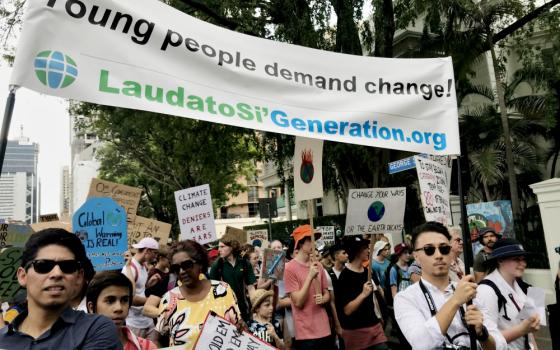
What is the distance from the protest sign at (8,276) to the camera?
4262mm

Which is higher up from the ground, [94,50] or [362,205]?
[94,50]

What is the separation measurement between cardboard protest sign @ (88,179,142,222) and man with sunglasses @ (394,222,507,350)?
5025 millimetres

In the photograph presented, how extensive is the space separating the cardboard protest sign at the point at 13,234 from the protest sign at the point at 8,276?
3500 mm

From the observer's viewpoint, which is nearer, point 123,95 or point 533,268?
point 123,95

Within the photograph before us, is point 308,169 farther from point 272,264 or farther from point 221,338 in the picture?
point 221,338

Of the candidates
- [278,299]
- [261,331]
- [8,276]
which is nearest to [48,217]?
[8,276]

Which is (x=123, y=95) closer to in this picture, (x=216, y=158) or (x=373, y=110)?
(x=373, y=110)

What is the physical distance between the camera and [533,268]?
35.2 ft

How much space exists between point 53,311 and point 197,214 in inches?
197

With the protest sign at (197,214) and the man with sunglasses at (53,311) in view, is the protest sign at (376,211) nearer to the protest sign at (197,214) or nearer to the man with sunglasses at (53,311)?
the protest sign at (197,214)

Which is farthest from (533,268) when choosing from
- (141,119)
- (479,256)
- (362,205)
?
(141,119)

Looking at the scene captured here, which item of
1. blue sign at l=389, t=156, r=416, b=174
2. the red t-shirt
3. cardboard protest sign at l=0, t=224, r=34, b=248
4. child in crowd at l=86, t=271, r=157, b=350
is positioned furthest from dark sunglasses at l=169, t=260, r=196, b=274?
cardboard protest sign at l=0, t=224, r=34, b=248

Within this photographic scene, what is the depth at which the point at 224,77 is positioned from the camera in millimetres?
2826

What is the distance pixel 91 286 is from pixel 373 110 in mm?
2051
